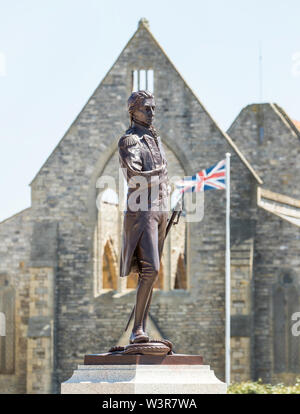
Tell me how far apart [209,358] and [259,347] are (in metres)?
1.48

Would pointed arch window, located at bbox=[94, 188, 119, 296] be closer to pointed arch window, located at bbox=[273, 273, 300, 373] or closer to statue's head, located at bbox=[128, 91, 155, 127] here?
pointed arch window, located at bbox=[273, 273, 300, 373]

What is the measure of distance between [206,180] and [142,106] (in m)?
17.6

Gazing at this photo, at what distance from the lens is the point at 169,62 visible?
33594 mm

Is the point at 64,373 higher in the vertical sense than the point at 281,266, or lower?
lower

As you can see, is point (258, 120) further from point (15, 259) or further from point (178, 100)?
point (15, 259)

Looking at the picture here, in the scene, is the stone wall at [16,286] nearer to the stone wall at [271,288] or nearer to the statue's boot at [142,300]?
the stone wall at [271,288]

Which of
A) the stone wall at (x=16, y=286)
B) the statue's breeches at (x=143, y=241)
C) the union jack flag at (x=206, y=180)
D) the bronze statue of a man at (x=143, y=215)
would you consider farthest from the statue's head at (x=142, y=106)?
the stone wall at (x=16, y=286)

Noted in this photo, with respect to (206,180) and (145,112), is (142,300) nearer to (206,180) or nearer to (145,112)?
(145,112)

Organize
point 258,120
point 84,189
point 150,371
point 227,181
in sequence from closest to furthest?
point 150,371 → point 227,181 → point 84,189 → point 258,120

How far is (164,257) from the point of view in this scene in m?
32.8

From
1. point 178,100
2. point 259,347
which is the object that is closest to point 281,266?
point 259,347

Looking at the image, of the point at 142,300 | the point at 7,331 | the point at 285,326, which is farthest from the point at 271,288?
the point at 142,300

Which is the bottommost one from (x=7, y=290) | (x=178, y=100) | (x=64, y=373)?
(x=64, y=373)

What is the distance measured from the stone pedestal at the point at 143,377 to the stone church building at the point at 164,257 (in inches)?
757
